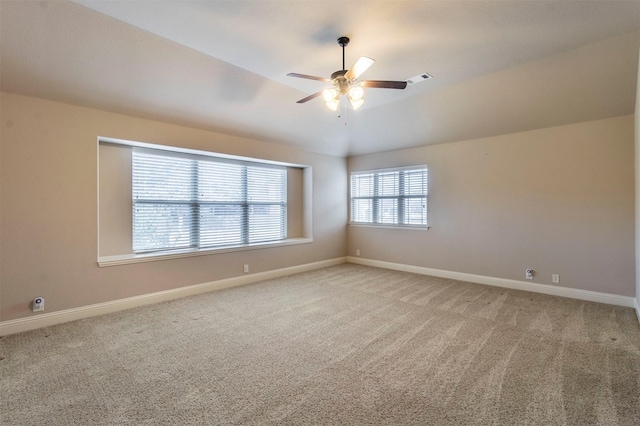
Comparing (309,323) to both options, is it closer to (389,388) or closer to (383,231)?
(389,388)

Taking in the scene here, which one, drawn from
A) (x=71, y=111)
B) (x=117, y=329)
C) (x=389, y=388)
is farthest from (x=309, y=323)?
(x=71, y=111)

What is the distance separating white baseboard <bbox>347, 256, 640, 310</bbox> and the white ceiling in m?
2.37

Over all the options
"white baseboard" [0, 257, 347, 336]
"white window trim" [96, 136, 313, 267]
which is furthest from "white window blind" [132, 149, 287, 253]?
"white baseboard" [0, 257, 347, 336]

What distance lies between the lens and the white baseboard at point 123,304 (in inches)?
120

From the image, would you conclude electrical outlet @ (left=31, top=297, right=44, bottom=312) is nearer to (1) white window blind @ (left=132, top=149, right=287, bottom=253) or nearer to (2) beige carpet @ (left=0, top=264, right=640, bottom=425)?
(2) beige carpet @ (left=0, top=264, right=640, bottom=425)

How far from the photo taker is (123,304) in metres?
3.68

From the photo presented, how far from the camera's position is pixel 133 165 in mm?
3996

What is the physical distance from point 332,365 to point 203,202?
3351mm

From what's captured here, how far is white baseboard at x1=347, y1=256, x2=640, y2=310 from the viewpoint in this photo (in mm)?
3816

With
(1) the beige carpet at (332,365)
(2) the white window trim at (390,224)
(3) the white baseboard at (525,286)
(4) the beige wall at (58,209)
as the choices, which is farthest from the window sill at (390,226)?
(4) the beige wall at (58,209)

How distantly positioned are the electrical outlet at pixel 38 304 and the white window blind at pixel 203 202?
3.62 ft

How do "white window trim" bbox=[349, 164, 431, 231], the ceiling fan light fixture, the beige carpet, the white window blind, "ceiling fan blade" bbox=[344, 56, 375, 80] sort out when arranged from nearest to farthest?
the beige carpet < "ceiling fan blade" bbox=[344, 56, 375, 80] < the ceiling fan light fixture < the white window blind < "white window trim" bbox=[349, 164, 431, 231]

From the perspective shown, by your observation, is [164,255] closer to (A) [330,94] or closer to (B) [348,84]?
(A) [330,94]

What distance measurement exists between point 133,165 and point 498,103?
5.08 m
